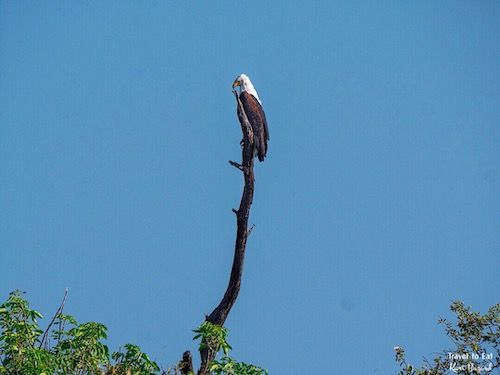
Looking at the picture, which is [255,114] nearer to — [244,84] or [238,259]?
[244,84]

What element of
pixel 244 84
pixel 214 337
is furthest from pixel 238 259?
pixel 244 84

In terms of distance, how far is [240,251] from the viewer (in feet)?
24.9

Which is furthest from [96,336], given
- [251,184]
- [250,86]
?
[250,86]

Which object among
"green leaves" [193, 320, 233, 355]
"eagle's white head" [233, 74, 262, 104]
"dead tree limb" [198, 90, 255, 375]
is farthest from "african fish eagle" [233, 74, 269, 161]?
"green leaves" [193, 320, 233, 355]

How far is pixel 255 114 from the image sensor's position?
912cm

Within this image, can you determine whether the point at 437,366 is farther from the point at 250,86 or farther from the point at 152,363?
the point at 250,86

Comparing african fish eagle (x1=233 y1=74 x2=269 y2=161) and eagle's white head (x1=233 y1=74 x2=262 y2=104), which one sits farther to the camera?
eagle's white head (x1=233 y1=74 x2=262 y2=104)

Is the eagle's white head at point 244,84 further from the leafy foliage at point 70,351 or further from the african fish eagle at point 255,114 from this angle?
the leafy foliage at point 70,351

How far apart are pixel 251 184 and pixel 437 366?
96.4 inches

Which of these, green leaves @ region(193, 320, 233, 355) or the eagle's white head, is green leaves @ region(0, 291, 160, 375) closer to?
green leaves @ region(193, 320, 233, 355)

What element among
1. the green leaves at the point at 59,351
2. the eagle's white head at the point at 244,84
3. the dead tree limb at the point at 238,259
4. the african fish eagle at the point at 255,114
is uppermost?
the eagle's white head at the point at 244,84

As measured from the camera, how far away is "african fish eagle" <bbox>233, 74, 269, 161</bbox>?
8570mm

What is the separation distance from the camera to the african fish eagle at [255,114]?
857 cm

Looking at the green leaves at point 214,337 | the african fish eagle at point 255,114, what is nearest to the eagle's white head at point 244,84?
the african fish eagle at point 255,114
